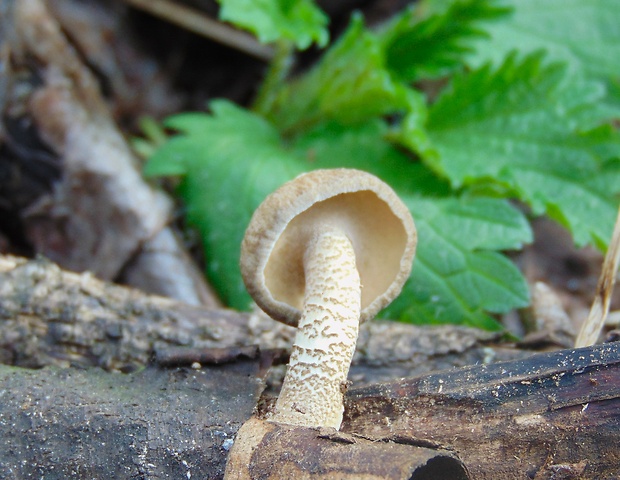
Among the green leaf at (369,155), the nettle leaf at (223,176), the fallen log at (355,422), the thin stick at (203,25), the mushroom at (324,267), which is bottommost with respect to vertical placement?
the fallen log at (355,422)

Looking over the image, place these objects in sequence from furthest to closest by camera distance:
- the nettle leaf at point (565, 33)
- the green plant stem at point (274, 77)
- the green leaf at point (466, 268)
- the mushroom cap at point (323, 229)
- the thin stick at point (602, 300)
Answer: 1. the nettle leaf at point (565, 33)
2. the green plant stem at point (274, 77)
3. the green leaf at point (466, 268)
4. the thin stick at point (602, 300)
5. the mushroom cap at point (323, 229)

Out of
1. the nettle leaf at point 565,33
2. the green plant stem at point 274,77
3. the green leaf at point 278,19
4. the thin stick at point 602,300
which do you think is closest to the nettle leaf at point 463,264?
the thin stick at point 602,300

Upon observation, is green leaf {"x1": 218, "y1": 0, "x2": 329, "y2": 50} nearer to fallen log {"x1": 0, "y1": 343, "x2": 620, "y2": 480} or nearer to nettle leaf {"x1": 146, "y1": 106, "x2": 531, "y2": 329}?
nettle leaf {"x1": 146, "y1": 106, "x2": 531, "y2": 329}

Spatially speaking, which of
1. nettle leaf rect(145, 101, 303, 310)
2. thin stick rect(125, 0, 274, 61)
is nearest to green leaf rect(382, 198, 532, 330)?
nettle leaf rect(145, 101, 303, 310)

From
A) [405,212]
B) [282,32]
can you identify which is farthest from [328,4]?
[405,212]

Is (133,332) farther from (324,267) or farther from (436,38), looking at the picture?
(436,38)

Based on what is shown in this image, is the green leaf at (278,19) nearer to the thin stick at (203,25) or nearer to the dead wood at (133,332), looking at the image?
the thin stick at (203,25)

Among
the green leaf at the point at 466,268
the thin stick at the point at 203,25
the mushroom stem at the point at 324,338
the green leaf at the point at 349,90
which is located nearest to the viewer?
the mushroom stem at the point at 324,338
